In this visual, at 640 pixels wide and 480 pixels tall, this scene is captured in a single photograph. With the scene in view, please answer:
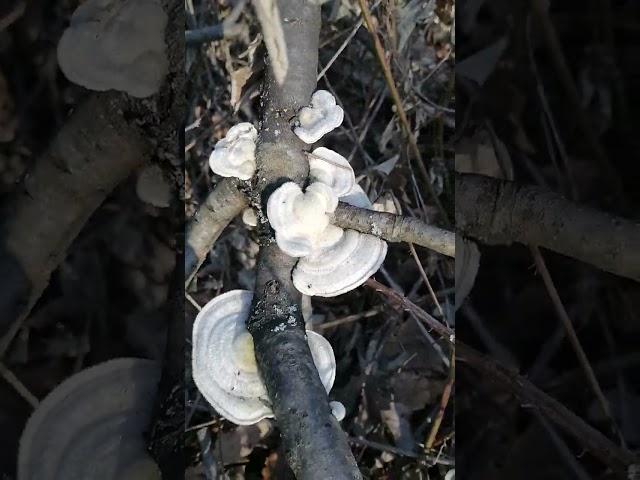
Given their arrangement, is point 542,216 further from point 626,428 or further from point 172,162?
point 172,162

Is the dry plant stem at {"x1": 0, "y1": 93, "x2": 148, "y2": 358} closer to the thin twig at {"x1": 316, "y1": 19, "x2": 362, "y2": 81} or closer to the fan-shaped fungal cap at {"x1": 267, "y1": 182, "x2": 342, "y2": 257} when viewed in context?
the fan-shaped fungal cap at {"x1": 267, "y1": 182, "x2": 342, "y2": 257}

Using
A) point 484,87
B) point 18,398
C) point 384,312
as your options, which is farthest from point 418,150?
point 18,398

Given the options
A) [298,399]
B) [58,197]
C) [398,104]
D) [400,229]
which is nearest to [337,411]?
[298,399]

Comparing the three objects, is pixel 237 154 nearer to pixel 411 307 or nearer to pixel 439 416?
pixel 411 307

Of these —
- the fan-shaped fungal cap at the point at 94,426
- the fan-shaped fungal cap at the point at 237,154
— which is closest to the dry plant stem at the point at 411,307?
the fan-shaped fungal cap at the point at 237,154

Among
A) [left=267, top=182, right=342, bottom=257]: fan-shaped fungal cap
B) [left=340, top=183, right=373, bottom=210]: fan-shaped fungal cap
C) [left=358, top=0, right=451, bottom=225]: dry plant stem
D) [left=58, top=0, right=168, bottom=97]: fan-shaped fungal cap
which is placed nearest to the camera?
[left=58, top=0, right=168, bottom=97]: fan-shaped fungal cap

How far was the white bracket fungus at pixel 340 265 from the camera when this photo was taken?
2.18 ft

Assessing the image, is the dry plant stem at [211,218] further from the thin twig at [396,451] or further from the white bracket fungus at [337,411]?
the thin twig at [396,451]

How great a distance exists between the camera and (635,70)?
1.77ft

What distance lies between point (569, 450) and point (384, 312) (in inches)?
15.4

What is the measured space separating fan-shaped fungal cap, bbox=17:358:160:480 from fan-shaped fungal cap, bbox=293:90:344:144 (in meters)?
0.26

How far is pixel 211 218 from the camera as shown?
752 mm

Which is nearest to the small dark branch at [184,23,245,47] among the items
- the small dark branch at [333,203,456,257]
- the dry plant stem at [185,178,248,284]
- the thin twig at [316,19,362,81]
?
the thin twig at [316,19,362,81]

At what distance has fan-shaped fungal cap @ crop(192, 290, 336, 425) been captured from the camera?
0.65 m
